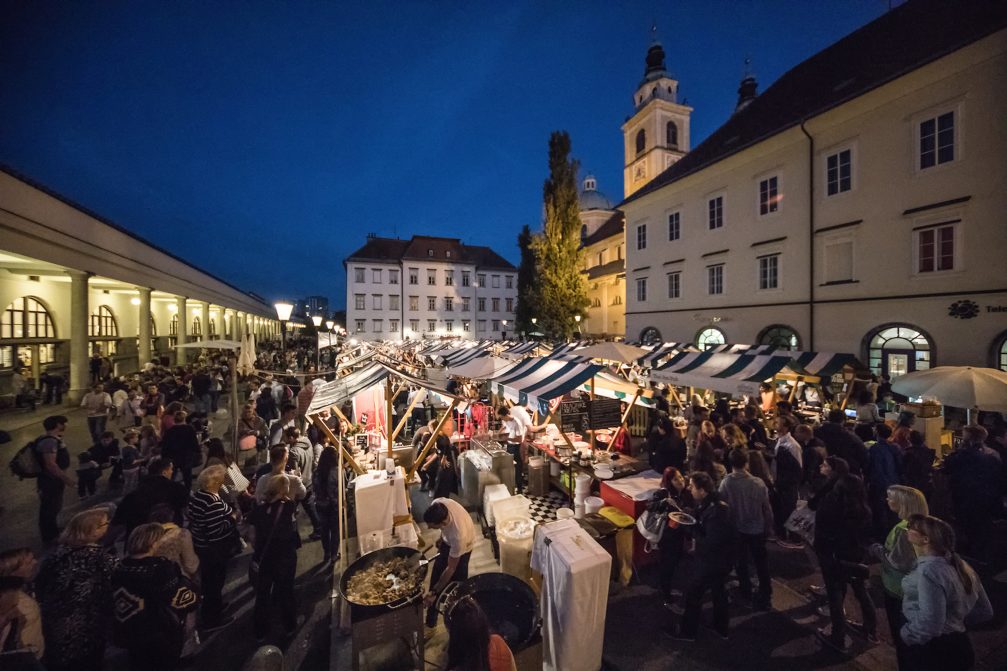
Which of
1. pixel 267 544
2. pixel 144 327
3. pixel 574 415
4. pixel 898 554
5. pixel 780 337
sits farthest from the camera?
pixel 144 327

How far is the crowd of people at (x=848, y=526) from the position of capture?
2.99 meters

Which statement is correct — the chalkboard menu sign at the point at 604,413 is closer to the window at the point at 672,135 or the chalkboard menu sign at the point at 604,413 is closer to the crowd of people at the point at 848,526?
the crowd of people at the point at 848,526

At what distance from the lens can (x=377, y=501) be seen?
5770 mm

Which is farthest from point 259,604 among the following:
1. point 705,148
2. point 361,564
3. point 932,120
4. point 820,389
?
point 705,148

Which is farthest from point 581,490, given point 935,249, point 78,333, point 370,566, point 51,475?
point 78,333

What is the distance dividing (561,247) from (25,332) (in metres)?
28.4

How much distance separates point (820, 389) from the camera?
12.5m

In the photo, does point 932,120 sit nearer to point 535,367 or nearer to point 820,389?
point 820,389

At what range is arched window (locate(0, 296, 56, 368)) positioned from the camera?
46.7 feet

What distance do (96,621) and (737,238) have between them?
21.7m

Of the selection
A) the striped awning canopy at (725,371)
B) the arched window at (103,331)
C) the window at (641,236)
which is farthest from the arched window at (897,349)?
the arched window at (103,331)

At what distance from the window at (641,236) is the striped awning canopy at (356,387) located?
20260 mm

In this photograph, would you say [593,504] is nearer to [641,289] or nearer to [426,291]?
[641,289]

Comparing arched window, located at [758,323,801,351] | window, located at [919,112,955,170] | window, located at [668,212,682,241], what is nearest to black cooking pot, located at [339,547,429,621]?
arched window, located at [758,323,801,351]
